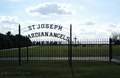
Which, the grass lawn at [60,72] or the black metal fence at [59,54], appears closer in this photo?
the grass lawn at [60,72]

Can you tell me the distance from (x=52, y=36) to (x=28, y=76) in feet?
17.2

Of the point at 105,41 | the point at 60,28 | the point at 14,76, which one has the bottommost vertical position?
the point at 14,76

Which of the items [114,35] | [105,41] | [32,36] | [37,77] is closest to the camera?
[37,77]

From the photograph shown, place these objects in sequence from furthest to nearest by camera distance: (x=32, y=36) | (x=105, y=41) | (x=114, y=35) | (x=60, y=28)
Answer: (x=114, y=35) → (x=105, y=41) → (x=32, y=36) → (x=60, y=28)

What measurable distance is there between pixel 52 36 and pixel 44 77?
5.32m

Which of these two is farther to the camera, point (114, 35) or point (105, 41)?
point (114, 35)

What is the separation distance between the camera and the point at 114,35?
76188mm

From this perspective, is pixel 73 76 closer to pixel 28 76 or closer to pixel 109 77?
pixel 109 77

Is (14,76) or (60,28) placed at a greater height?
(60,28)

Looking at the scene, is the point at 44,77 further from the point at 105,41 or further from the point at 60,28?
the point at 105,41

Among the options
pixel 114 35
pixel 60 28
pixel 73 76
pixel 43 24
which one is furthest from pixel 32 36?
pixel 114 35

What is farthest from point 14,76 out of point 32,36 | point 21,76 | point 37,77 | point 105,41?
point 105,41

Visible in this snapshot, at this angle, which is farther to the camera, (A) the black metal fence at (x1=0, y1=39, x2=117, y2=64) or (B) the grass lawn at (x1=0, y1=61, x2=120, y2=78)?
(A) the black metal fence at (x1=0, y1=39, x2=117, y2=64)

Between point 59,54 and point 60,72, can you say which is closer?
point 60,72
